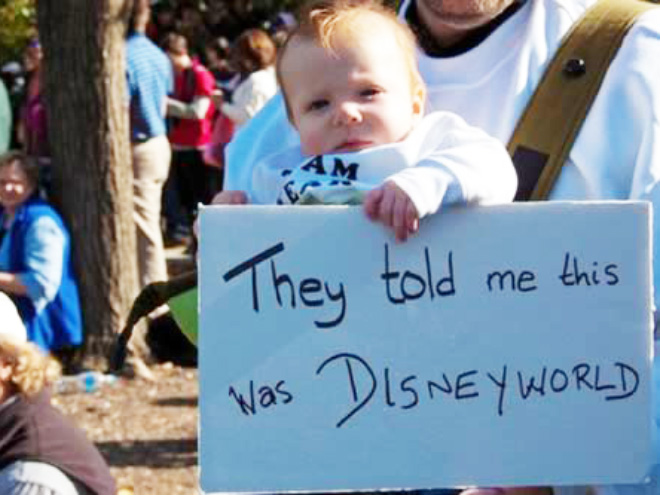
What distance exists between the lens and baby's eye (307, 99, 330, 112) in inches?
99.5

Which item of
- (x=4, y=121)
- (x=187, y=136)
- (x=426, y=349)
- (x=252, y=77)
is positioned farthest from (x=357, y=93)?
(x=187, y=136)

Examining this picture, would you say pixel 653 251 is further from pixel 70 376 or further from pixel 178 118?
pixel 178 118

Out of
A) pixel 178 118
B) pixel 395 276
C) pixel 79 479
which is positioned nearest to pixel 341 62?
pixel 395 276

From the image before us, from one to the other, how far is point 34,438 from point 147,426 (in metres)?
3.38

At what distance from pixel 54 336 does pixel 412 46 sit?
5.34 meters

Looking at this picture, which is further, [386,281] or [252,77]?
[252,77]

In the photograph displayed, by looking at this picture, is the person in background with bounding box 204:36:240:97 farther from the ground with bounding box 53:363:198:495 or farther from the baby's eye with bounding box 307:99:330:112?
the baby's eye with bounding box 307:99:330:112

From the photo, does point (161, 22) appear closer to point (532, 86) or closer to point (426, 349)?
point (532, 86)

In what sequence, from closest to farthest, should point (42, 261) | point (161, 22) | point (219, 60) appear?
1. point (42, 261)
2. point (219, 60)
3. point (161, 22)

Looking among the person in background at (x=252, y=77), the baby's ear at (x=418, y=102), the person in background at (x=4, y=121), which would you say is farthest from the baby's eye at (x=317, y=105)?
the person in background at (x=4, y=121)

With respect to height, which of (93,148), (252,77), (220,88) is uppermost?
(252,77)

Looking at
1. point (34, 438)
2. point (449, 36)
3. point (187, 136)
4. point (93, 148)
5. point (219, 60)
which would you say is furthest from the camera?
point (219, 60)

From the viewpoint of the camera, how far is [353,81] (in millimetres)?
2494

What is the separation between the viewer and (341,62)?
2502 mm
